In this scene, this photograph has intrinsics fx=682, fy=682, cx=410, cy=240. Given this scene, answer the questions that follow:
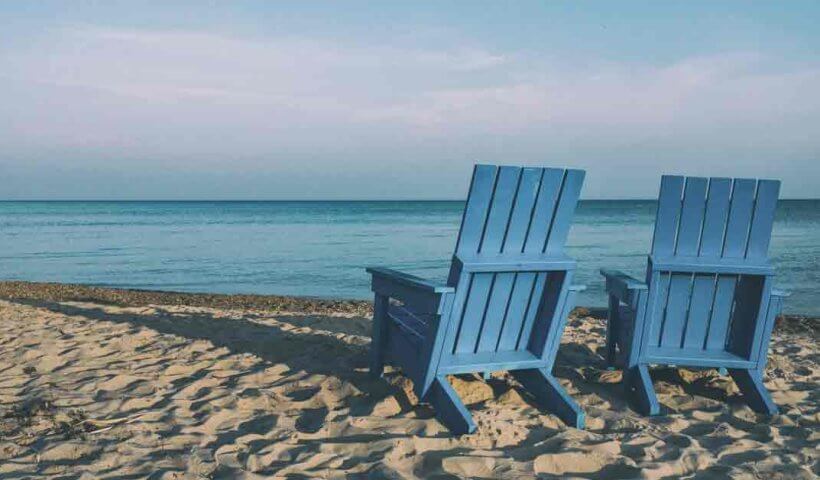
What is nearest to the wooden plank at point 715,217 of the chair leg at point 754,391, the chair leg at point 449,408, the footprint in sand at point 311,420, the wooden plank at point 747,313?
the wooden plank at point 747,313

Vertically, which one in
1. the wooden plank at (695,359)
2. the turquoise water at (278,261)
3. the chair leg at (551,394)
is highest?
the wooden plank at (695,359)

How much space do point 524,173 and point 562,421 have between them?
124 cm

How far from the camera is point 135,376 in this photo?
162 inches

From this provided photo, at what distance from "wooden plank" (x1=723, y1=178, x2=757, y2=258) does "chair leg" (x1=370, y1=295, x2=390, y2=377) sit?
1.90 meters

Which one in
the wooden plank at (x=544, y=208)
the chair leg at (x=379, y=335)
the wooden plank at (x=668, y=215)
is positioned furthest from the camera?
the chair leg at (x=379, y=335)

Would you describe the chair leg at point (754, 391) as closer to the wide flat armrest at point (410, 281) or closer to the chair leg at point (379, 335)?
the wide flat armrest at point (410, 281)

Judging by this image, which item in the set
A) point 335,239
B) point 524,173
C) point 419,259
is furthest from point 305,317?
point 335,239

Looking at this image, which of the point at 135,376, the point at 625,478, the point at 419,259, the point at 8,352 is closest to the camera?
the point at 625,478

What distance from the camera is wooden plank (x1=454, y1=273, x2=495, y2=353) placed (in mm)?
3365

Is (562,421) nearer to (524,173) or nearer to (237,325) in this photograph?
(524,173)

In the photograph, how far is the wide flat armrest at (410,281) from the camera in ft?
10.5

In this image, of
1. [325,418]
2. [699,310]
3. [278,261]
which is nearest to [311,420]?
[325,418]

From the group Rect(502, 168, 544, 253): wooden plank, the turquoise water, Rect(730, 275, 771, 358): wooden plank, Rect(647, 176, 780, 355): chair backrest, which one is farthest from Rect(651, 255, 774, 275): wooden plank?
the turquoise water

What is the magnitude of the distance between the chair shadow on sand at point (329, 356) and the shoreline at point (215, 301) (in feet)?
4.26
